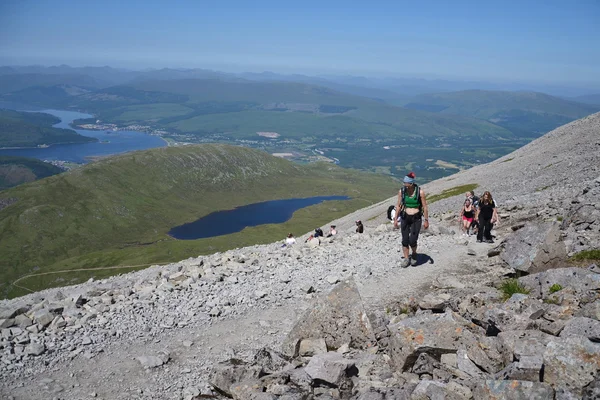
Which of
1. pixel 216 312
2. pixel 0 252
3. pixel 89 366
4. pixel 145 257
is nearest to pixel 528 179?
pixel 216 312

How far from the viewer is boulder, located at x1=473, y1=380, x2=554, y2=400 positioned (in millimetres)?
7969

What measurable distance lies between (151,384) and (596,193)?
26.6m

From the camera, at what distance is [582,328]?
9898 mm

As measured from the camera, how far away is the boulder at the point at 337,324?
1339 cm

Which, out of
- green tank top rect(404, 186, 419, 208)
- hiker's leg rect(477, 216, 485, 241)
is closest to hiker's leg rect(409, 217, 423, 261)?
green tank top rect(404, 186, 419, 208)

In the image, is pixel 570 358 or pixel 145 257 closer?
pixel 570 358

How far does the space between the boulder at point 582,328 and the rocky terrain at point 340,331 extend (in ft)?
0.12

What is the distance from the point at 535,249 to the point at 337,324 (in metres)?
10.9

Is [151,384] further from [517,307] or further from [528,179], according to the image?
[528,179]

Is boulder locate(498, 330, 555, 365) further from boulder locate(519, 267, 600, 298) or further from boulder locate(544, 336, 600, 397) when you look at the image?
boulder locate(519, 267, 600, 298)

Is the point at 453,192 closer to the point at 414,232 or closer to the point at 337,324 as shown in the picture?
the point at 414,232

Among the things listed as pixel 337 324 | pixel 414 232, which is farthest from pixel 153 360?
pixel 414 232

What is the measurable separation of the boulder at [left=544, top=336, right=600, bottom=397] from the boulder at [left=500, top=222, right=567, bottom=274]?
9844mm

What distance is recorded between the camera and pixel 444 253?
23875 millimetres
